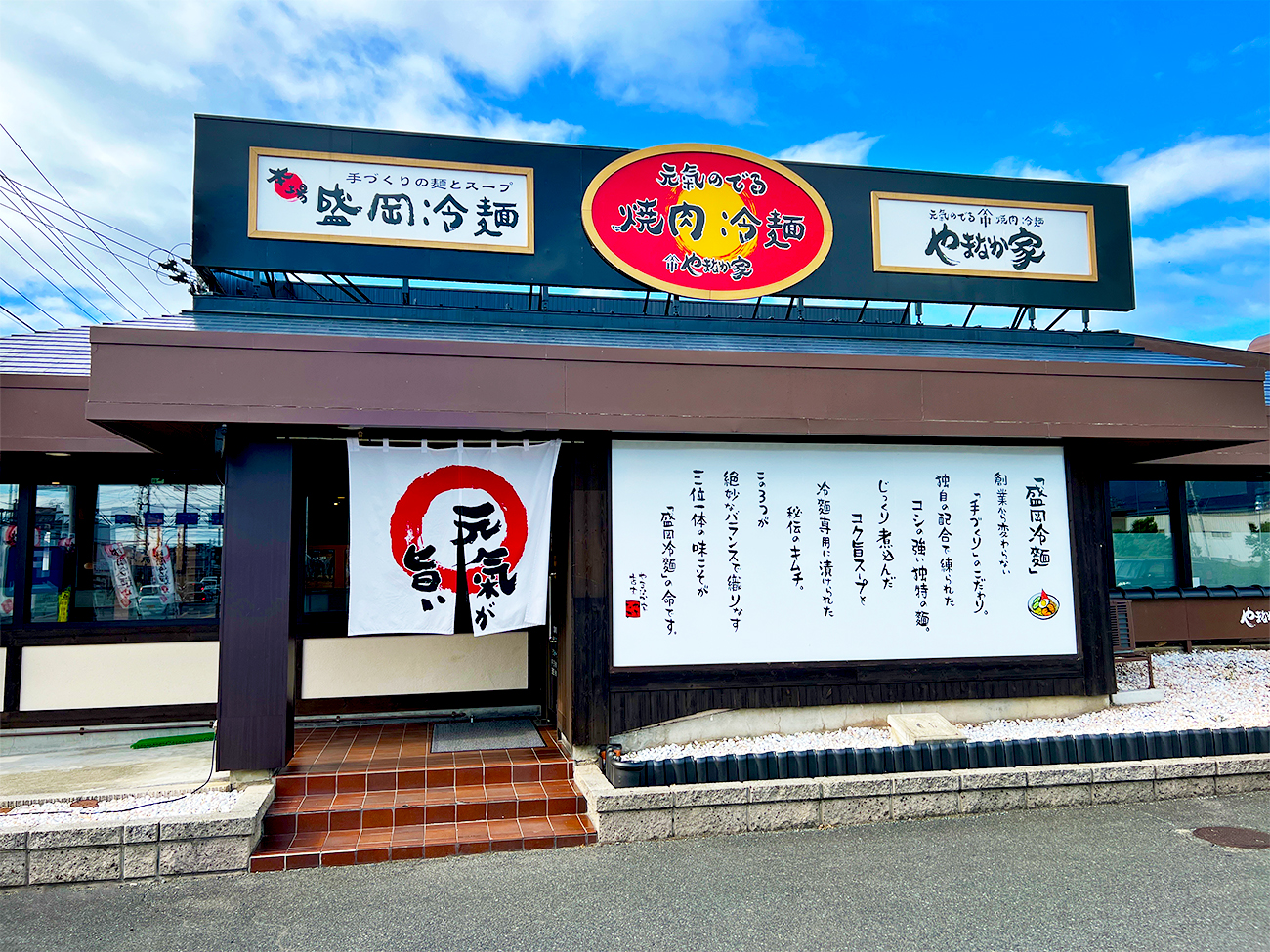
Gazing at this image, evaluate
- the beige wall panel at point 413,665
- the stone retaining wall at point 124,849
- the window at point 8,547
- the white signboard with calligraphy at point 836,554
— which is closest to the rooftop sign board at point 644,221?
the white signboard with calligraphy at point 836,554

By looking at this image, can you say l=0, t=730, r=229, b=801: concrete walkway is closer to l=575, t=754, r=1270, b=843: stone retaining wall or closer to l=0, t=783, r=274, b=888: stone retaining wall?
l=0, t=783, r=274, b=888: stone retaining wall

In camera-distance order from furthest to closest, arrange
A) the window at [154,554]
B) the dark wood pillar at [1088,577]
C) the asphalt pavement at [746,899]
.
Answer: the window at [154,554], the dark wood pillar at [1088,577], the asphalt pavement at [746,899]

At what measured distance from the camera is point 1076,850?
19.0 ft

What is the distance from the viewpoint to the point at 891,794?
6395 millimetres

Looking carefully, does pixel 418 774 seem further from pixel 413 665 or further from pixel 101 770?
pixel 101 770

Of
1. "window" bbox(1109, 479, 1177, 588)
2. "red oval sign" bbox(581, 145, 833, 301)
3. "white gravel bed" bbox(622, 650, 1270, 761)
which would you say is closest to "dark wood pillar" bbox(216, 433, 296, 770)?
"white gravel bed" bbox(622, 650, 1270, 761)

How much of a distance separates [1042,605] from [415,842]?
628 cm

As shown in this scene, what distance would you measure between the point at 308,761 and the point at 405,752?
33.1 inches

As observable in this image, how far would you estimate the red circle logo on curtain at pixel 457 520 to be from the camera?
693 centimetres

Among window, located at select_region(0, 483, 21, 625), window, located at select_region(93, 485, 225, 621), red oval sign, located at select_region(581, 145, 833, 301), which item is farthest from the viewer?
window, located at select_region(93, 485, 225, 621)

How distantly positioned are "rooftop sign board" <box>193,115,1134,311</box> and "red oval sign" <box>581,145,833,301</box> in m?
0.02

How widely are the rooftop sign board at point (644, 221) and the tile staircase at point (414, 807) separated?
486 centimetres

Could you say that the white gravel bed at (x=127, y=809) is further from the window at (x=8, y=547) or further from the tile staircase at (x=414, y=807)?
the window at (x=8, y=547)

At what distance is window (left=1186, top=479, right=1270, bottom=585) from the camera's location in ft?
45.2
